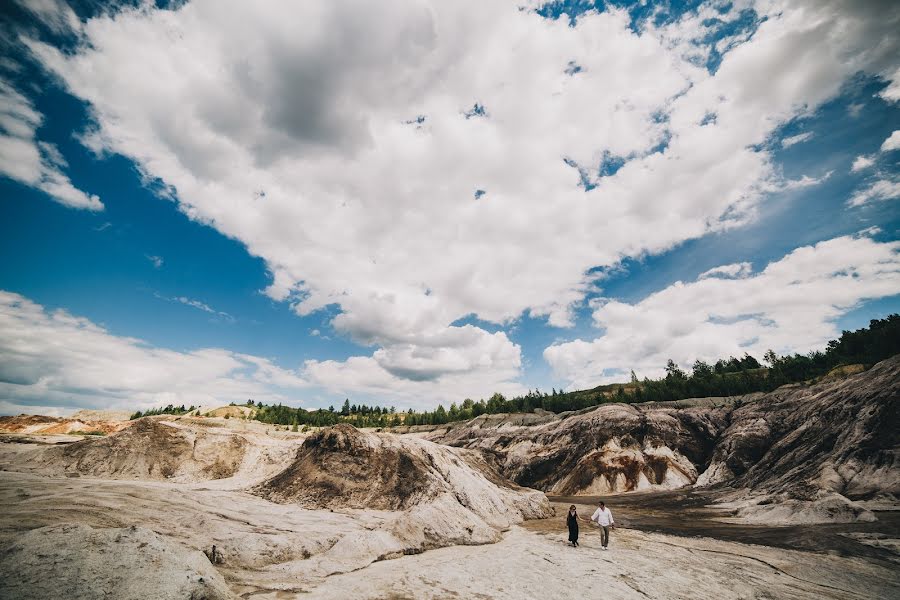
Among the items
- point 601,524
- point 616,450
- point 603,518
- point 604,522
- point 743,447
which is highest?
point 743,447

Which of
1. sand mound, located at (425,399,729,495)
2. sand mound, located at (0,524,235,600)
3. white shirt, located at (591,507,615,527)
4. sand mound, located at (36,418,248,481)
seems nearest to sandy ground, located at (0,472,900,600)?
sand mound, located at (0,524,235,600)

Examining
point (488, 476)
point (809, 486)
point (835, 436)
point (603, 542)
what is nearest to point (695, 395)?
point (835, 436)

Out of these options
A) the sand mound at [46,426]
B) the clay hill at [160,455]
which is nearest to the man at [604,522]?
the clay hill at [160,455]

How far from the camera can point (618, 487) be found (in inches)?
1838

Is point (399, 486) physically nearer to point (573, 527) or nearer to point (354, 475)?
point (354, 475)

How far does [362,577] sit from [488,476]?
893 inches

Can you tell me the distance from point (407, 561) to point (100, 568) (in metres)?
9.81

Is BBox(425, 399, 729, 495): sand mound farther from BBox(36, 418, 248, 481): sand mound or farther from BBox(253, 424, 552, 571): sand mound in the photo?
BBox(36, 418, 248, 481): sand mound

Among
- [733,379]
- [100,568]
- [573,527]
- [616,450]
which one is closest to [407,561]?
[573,527]

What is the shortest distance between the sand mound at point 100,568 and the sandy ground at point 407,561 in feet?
1.38

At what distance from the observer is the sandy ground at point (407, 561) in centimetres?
1080

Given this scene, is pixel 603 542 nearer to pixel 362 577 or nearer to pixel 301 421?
pixel 362 577

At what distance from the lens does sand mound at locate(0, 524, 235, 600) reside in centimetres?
661

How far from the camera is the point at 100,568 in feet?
24.0
